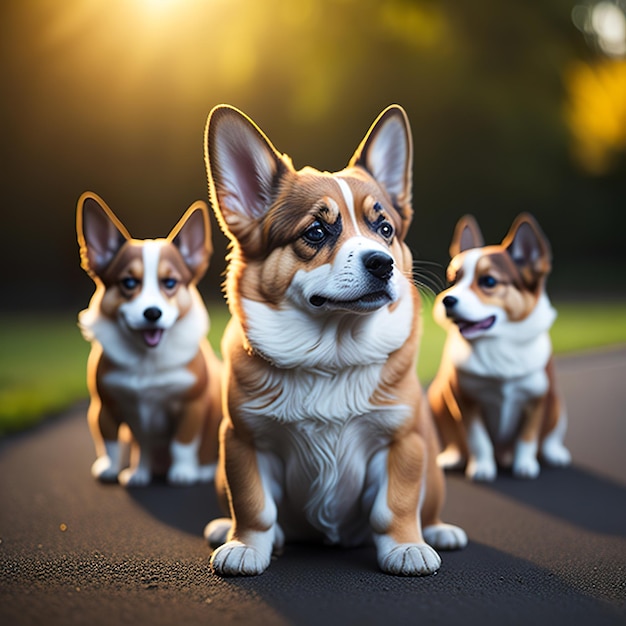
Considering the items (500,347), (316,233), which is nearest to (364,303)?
(316,233)

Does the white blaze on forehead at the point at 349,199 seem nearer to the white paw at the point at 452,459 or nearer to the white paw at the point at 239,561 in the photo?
the white paw at the point at 239,561

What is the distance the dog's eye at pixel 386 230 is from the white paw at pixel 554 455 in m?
2.22

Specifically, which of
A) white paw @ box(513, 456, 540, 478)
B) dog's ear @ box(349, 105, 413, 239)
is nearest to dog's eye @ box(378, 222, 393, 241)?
dog's ear @ box(349, 105, 413, 239)

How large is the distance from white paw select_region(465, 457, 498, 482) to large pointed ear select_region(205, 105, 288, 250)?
200 centimetres

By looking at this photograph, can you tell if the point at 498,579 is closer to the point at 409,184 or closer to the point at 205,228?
the point at 409,184

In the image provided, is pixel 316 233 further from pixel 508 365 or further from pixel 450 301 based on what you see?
pixel 508 365

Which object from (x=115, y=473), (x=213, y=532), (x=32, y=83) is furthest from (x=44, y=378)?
(x=32, y=83)

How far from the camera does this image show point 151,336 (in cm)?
392

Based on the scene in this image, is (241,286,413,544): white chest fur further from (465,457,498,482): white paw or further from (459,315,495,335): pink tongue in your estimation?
(465,457,498,482): white paw

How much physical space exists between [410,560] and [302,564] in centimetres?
39

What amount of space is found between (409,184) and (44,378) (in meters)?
5.10

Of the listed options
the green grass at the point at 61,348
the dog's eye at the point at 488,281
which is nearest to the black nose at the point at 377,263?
the dog's eye at the point at 488,281

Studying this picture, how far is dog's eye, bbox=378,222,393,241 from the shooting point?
2639 mm

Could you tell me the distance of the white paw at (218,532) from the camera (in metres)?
3.02
